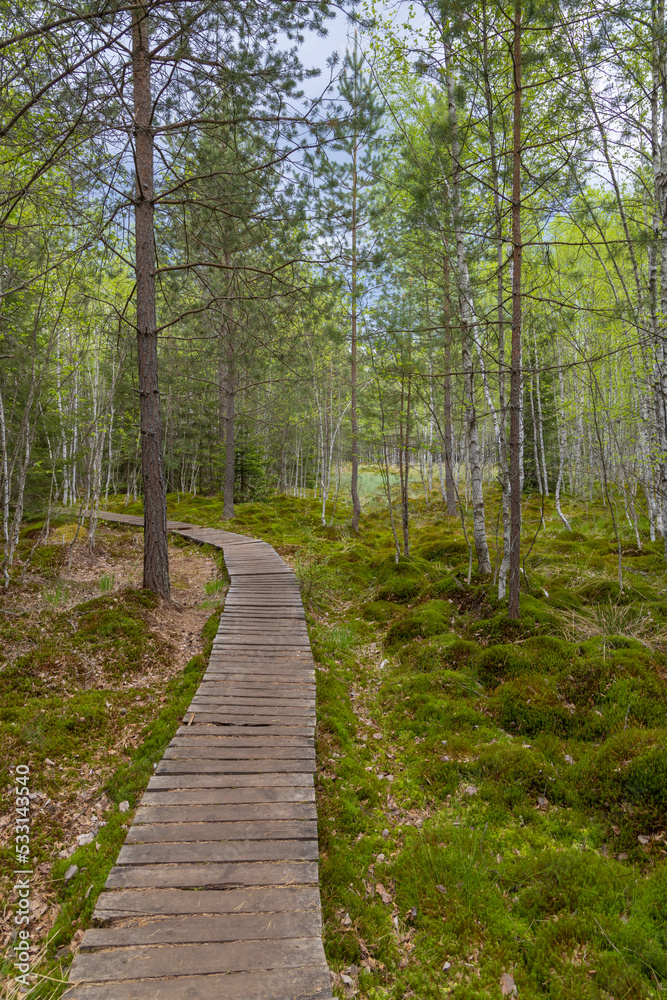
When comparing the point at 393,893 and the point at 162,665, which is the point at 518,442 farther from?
the point at 162,665

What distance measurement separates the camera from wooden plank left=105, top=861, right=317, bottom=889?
8.33ft

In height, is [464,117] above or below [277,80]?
above

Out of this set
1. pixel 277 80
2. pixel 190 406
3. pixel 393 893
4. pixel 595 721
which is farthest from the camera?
pixel 190 406

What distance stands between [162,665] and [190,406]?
58.7 feet

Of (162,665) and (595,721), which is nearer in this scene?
(595,721)

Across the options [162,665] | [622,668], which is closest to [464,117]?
[622,668]

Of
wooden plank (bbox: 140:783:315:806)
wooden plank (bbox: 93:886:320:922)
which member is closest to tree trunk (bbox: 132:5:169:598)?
wooden plank (bbox: 140:783:315:806)

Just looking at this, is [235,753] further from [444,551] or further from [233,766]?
[444,551]

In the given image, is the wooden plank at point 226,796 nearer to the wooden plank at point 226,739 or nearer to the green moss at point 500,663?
the wooden plank at point 226,739

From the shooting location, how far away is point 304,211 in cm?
705

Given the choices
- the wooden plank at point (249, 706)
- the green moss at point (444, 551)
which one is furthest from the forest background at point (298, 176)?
the wooden plank at point (249, 706)

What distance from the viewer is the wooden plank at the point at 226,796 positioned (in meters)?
3.16

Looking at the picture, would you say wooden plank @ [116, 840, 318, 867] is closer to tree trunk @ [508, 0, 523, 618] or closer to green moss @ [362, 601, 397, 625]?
tree trunk @ [508, 0, 523, 618]

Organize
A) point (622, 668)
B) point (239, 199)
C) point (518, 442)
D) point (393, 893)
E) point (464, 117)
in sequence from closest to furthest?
point (393, 893) < point (622, 668) < point (518, 442) < point (239, 199) < point (464, 117)
